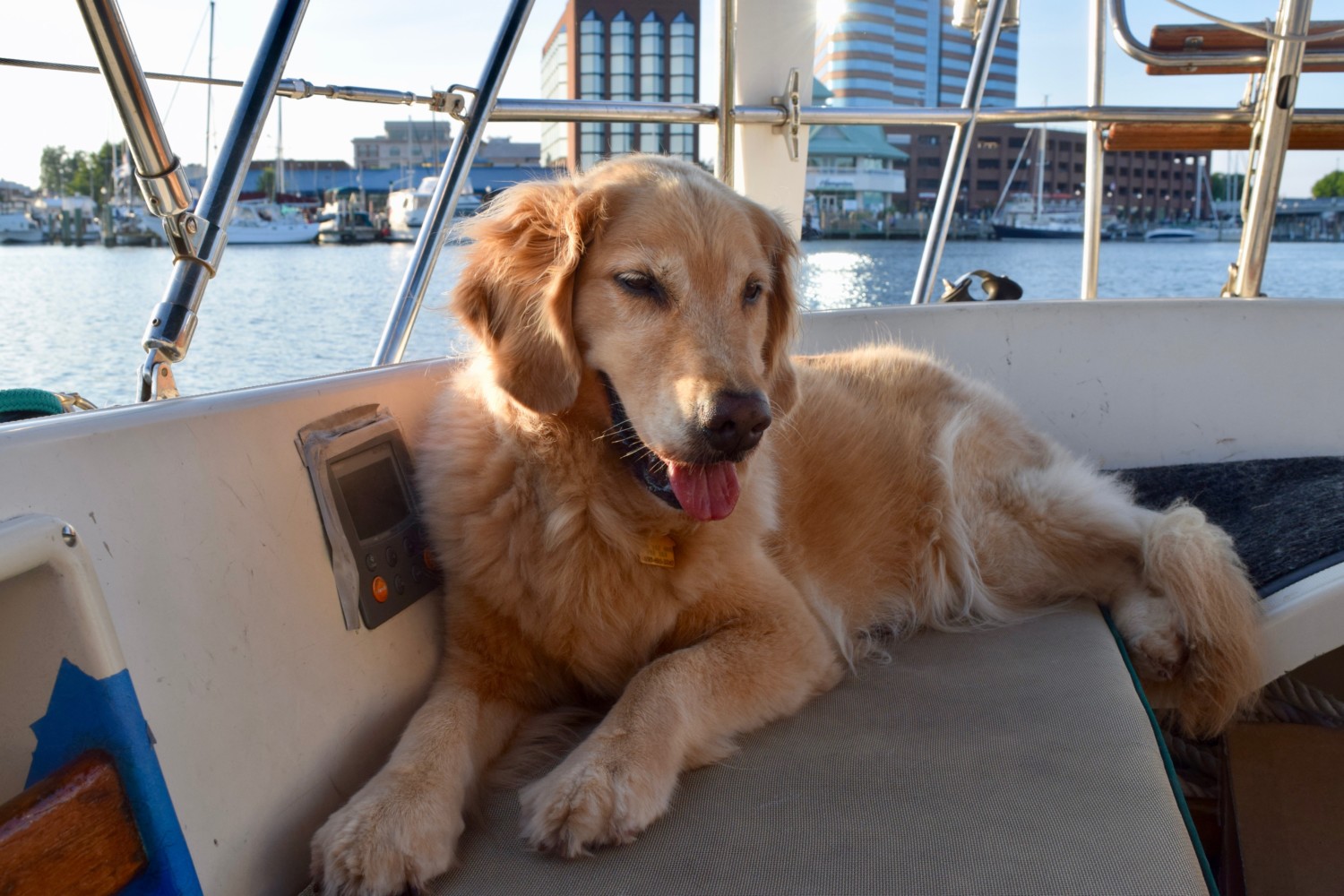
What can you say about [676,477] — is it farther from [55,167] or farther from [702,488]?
[55,167]

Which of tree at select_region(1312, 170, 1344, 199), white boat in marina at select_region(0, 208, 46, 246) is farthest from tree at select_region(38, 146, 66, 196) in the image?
tree at select_region(1312, 170, 1344, 199)

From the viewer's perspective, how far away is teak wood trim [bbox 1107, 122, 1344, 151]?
12.6 ft

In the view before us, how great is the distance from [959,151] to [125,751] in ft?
12.1

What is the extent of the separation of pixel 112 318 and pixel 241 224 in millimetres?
12460

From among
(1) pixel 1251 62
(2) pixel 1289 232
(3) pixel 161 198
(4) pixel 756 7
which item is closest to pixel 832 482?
(3) pixel 161 198

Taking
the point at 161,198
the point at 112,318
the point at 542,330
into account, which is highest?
Result: the point at 161,198

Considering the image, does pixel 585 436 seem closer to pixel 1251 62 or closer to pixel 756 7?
pixel 756 7

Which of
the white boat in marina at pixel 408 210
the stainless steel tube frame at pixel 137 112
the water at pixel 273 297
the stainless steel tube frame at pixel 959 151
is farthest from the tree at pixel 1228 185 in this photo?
the stainless steel tube frame at pixel 137 112

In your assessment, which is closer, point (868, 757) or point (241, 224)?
point (868, 757)

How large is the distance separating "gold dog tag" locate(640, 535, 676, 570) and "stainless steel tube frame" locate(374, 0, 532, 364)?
1.03 metres

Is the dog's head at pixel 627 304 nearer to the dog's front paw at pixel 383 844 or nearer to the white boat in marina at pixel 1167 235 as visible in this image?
the dog's front paw at pixel 383 844

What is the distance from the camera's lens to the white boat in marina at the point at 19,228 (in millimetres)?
15094

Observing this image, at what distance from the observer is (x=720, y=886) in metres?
1.24

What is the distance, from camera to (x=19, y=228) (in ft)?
54.2
